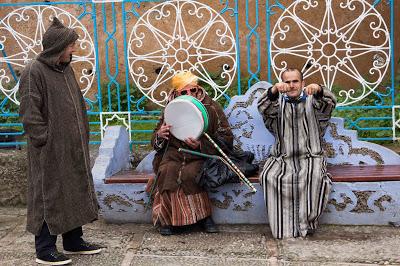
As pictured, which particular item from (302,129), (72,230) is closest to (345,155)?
(302,129)

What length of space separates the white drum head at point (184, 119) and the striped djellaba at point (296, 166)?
53 cm

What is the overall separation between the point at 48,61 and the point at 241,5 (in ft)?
14.1

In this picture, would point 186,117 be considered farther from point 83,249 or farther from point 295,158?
point 83,249

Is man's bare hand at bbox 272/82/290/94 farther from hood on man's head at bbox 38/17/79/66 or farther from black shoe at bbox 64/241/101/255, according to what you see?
black shoe at bbox 64/241/101/255

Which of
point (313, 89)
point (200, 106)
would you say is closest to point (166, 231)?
point (200, 106)

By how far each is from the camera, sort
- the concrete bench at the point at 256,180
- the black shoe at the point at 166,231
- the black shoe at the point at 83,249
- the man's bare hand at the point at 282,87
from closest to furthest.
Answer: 1. the black shoe at the point at 83,249
2. the man's bare hand at the point at 282,87
3. the concrete bench at the point at 256,180
4. the black shoe at the point at 166,231

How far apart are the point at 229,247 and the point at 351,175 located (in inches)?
44.0

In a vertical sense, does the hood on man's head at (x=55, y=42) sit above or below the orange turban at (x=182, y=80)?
above

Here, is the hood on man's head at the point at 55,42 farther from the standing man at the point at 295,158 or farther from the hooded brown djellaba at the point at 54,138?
the standing man at the point at 295,158

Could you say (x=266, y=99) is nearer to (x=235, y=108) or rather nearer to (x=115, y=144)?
(x=235, y=108)

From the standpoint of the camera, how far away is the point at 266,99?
4.96 meters

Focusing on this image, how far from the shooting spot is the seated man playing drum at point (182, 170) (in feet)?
16.3

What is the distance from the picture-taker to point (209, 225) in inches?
200

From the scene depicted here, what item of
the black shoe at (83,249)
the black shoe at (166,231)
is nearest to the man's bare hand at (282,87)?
the black shoe at (166,231)
